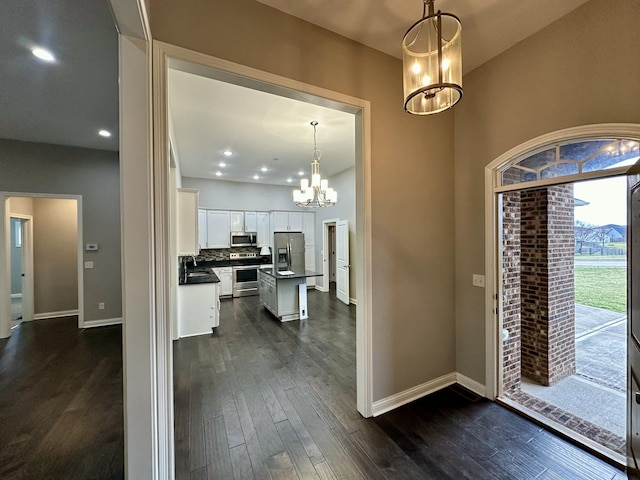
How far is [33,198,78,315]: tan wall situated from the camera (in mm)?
4984

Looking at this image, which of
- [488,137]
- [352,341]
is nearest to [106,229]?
[352,341]

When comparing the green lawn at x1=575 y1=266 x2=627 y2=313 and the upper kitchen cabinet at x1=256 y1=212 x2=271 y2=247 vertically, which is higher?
the upper kitchen cabinet at x1=256 y1=212 x2=271 y2=247

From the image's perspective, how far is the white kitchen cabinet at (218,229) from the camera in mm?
7082

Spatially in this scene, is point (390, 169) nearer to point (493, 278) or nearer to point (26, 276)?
point (493, 278)

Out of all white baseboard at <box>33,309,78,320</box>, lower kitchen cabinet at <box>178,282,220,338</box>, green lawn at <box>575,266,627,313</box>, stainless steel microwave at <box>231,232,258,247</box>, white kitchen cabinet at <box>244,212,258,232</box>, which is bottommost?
white baseboard at <box>33,309,78,320</box>

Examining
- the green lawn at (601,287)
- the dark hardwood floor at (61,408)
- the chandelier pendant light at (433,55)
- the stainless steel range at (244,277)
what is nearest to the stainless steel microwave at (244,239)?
the stainless steel range at (244,277)

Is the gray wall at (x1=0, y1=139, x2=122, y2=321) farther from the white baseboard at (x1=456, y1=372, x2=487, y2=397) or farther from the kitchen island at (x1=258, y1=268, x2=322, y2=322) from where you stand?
the white baseboard at (x1=456, y1=372, x2=487, y2=397)

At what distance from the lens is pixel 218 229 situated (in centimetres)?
720

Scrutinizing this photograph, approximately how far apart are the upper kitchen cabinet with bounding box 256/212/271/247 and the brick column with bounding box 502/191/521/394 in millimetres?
6389

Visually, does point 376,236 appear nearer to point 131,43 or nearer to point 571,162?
point 571,162

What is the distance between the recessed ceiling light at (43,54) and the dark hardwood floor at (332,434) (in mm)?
3395

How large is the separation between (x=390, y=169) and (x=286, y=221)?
5.76 m

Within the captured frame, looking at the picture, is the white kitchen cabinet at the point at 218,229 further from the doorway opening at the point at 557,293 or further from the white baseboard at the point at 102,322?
the doorway opening at the point at 557,293

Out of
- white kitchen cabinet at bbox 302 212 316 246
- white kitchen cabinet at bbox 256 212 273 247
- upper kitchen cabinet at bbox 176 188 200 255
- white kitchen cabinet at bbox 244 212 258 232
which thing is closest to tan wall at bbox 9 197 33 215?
upper kitchen cabinet at bbox 176 188 200 255
